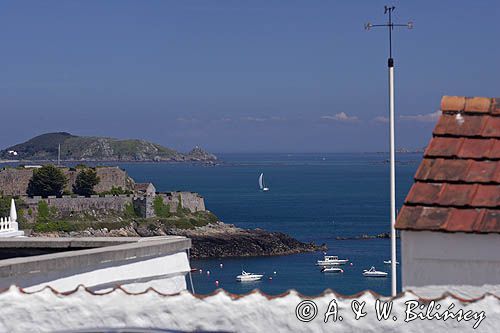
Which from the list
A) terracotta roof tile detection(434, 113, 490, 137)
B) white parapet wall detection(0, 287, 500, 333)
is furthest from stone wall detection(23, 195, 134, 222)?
terracotta roof tile detection(434, 113, 490, 137)

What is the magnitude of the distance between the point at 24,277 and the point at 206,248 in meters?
93.3

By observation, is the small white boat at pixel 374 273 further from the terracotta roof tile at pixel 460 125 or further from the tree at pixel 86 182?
the terracotta roof tile at pixel 460 125

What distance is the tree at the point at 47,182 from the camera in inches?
4156

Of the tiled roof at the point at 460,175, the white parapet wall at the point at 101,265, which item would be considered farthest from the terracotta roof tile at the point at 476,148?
the white parapet wall at the point at 101,265

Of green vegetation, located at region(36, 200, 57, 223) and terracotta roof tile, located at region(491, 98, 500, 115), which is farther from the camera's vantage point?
green vegetation, located at region(36, 200, 57, 223)

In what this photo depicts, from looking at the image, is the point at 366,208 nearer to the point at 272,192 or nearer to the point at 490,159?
the point at 272,192

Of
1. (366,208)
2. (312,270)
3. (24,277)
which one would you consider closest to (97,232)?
(312,270)

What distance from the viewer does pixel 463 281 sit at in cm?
758

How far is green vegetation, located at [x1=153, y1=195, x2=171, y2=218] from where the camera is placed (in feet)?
350

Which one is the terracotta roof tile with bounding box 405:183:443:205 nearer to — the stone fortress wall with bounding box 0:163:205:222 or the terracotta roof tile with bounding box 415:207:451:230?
the terracotta roof tile with bounding box 415:207:451:230

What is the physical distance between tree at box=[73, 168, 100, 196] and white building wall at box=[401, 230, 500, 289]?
101885 millimetres

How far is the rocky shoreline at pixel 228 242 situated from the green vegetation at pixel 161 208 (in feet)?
11.6

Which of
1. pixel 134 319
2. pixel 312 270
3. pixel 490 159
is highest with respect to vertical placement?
pixel 490 159

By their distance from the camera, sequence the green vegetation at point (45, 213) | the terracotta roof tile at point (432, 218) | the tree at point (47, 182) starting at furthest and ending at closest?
the tree at point (47, 182), the green vegetation at point (45, 213), the terracotta roof tile at point (432, 218)
